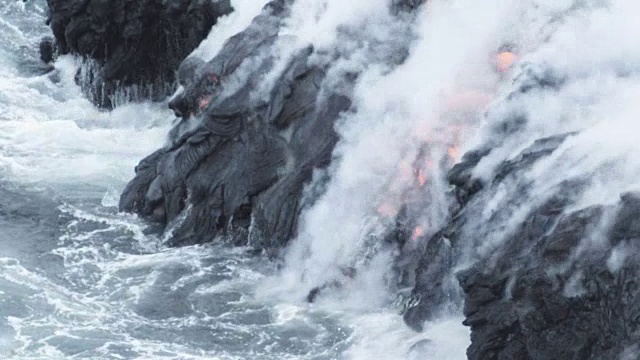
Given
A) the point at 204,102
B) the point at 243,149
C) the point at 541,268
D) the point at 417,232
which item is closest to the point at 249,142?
the point at 243,149

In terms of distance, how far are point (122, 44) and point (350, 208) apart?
1453 cm

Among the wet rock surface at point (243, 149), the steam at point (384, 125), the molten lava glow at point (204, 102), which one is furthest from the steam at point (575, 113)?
the molten lava glow at point (204, 102)

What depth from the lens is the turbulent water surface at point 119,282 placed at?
1259 inches

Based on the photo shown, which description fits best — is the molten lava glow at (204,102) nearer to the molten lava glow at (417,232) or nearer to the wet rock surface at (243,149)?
the wet rock surface at (243,149)

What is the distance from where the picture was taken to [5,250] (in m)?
37.2

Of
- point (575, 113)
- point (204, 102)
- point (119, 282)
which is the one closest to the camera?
point (575, 113)

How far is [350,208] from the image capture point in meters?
35.8

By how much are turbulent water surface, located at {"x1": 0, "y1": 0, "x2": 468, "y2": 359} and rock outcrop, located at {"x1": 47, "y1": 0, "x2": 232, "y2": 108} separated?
71.1 inches

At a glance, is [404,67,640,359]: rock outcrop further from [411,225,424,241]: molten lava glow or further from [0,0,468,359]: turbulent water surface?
[411,225,424,241]: molten lava glow

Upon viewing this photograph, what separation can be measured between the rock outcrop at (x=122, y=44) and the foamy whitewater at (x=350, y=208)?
5.18 m

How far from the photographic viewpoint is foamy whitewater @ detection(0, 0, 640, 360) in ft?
103

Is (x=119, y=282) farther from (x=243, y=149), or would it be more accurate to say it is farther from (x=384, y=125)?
(x=384, y=125)

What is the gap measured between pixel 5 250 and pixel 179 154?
502cm

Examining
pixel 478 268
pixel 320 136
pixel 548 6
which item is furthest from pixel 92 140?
pixel 478 268
